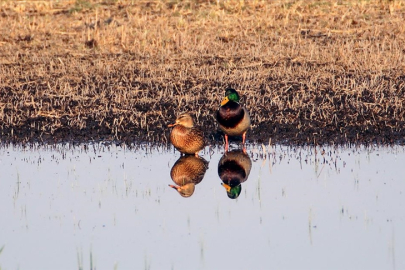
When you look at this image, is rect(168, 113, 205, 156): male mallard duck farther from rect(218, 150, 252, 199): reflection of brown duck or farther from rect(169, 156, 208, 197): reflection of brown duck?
rect(218, 150, 252, 199): reflection of brown duck

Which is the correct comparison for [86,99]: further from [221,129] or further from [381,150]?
[381,150]

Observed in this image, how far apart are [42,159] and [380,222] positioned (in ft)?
13.6

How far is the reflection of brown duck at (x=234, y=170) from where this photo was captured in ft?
26.3

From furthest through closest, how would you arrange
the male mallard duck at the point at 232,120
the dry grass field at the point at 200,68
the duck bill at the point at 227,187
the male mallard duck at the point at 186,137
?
the dry grass field at the point at 200,68
the male mallard duck at the point at 232,120
the male mallard duck at the point at 186,137
the duck bill at the point at 227,187

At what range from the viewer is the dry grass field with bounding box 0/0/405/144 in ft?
34.5

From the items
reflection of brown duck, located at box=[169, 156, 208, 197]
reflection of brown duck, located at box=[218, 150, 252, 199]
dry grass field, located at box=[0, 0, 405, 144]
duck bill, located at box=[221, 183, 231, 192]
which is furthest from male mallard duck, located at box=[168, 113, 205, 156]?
duck bill, located at box=[221, 183, 231, 192]

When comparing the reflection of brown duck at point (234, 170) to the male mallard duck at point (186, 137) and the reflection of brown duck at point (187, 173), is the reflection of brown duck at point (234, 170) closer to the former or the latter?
the reflection of brown duck at point (187, 173)

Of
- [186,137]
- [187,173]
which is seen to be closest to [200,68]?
[186,137]

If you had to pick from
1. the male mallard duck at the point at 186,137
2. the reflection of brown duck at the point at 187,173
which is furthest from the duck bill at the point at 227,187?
the male mallard duck at the point at 186,137

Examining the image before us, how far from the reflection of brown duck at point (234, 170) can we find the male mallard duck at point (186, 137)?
0.33 meters

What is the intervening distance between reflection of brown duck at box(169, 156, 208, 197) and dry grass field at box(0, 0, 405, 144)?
0.90 metres

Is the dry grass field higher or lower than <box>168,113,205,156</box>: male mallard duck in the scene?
higher

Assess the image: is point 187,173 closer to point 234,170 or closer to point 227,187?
point 234,170

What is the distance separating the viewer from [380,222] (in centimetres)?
677
